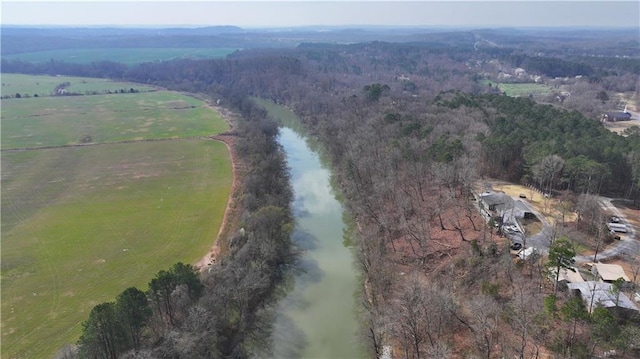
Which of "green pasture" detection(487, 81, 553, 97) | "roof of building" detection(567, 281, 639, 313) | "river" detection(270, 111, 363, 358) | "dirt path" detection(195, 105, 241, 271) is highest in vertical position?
"green pasture" detection(487, 81, 553, 97)

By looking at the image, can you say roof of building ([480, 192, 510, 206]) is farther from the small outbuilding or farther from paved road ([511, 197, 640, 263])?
the small outbuilding

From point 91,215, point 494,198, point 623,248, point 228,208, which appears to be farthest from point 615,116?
point 91,215

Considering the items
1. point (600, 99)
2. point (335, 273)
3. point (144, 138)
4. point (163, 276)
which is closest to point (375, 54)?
point (600, 99)

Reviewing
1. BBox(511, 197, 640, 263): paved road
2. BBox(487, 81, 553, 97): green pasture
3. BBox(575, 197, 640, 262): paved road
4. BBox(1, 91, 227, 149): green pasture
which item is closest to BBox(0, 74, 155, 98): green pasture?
BBox(1, 91, 227, 149): green pasture

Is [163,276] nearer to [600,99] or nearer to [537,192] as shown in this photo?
[537,192]

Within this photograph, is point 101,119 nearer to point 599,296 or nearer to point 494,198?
point 494,198

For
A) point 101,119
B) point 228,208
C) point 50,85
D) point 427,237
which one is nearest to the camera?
point 427,237
